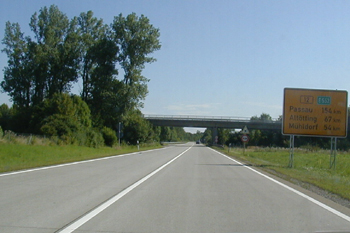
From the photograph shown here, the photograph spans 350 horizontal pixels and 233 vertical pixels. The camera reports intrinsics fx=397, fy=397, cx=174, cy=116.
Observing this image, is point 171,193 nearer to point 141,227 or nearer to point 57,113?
point 141,227

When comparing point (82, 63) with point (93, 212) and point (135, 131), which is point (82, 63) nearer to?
point (135, 131)

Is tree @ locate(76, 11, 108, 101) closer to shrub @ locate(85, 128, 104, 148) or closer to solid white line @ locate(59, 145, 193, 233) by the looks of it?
shrub @ locate(85, 128, 104, 148)

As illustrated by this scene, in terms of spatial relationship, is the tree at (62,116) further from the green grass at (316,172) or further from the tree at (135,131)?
the green grass at (316,172)

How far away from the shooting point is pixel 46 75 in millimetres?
58594

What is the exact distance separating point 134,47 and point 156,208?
2066 inches

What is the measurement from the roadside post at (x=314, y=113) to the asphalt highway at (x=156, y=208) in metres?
12.2

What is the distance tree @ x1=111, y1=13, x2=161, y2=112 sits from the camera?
59.1m

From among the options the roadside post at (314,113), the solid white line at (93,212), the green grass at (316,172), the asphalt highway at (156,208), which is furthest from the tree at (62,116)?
the solid white line at (93,212)

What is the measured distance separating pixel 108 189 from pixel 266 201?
4792 mm

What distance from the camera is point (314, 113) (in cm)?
2548

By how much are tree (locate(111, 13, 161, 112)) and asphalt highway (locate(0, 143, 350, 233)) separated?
45.1 metres

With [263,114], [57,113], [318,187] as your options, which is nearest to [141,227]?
[318,187]

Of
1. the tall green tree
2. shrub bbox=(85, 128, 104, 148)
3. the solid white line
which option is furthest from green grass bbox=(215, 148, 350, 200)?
the tall green tree

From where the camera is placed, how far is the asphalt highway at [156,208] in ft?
24.6
